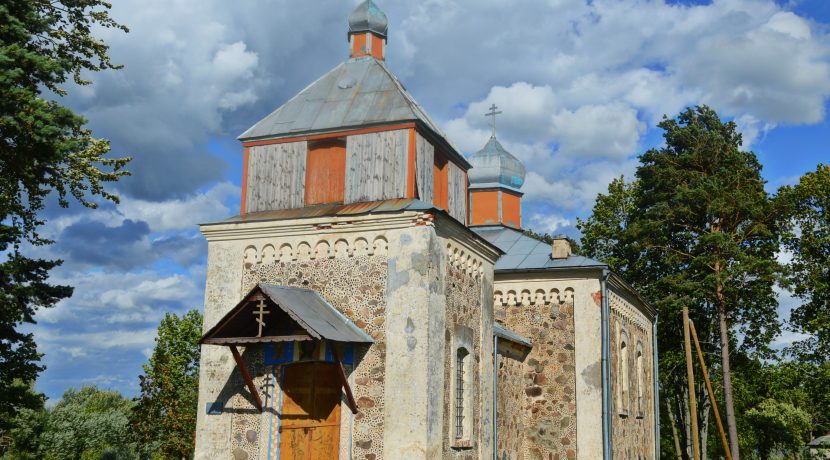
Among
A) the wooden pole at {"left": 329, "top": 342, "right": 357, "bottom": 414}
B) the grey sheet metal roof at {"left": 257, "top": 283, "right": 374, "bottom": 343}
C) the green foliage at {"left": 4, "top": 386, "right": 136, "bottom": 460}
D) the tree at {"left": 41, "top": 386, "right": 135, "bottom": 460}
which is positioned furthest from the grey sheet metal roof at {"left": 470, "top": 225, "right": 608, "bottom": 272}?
the tree at {"left": 41, "top": 386, "right": 135, "bottom": 460}

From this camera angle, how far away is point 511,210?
2347 cm

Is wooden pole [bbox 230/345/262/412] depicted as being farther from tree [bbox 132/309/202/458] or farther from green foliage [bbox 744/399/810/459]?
green foliage [bbox 744/399/810/459]

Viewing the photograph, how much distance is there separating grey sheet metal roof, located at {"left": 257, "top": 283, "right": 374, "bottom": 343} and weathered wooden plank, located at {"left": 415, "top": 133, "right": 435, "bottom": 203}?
8.22ft

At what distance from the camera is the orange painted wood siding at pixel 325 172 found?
1382cm

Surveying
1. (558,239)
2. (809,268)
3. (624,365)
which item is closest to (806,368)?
(809,268)

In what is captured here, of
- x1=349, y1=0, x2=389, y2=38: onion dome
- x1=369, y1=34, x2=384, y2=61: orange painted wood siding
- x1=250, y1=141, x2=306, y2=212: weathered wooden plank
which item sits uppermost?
x1=349, y1=0, x2=389, y2=38: onion dome

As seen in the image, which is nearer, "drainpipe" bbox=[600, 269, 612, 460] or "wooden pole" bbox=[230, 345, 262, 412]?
"wooden pole" bbox=[230, 345, 262, 412]

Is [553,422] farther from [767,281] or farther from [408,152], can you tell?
[767,281]

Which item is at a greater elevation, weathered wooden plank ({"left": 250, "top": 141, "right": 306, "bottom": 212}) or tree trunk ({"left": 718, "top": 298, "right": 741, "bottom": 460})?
weathered wooden plank ({"left": 250, "top": 141, "right": 306, "bottom": 212})

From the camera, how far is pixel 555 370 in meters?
17.0

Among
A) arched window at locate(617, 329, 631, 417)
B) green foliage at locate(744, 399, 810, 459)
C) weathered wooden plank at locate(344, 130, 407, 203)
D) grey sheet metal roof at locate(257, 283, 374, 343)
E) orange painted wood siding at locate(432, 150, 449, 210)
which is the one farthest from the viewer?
green foliage at locate(744, 399, 810, 459)

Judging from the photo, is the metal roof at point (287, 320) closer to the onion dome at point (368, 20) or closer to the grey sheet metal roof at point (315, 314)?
the grey sheet metal roof at point (315, 314)

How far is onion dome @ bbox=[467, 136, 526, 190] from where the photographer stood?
23469 millimetres

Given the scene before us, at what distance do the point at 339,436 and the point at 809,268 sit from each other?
22.9 m
